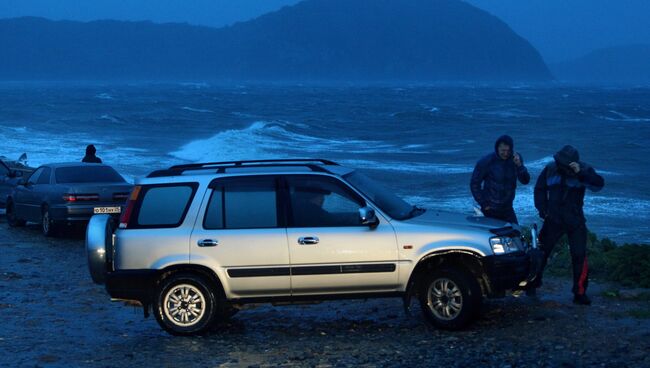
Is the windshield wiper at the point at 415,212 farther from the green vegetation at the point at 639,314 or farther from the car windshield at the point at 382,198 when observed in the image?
the green vegetation at the point at 639,314

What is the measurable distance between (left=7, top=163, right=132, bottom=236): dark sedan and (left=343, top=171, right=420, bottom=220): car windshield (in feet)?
26.9

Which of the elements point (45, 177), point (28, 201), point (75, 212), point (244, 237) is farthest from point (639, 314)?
point (28, 201)

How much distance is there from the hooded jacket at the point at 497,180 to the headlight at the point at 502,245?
138cm

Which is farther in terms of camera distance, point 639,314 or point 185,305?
point 639,314

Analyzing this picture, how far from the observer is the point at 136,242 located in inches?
355

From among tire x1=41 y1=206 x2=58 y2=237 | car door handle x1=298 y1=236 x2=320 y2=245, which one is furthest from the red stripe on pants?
tire x1=41 y1=206 x2=58 y2=237

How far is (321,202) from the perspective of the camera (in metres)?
9.06

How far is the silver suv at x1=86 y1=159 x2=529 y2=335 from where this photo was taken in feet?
29.0

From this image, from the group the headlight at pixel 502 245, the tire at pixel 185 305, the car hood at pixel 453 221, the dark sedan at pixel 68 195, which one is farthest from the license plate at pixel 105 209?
the headlight at pixel 502 245

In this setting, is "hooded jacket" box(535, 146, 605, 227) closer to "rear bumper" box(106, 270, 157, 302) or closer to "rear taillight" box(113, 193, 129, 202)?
"rear bumper" box(106, 270, 157, 302)

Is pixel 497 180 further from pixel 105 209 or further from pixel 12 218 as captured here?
pixel 12 218

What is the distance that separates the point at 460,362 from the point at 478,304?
1.10 m

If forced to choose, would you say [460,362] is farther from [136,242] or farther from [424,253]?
[136,242]

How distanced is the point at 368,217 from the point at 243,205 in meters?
1.16
